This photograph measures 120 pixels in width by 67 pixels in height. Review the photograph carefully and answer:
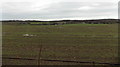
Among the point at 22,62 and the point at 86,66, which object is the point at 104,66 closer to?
the point at 86,66

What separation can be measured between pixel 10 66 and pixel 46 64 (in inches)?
80.4

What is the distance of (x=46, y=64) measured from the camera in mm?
11344

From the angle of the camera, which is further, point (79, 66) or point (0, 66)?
point (79, 66)

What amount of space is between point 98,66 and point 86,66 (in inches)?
26.2

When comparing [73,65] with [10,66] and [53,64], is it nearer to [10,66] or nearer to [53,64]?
[53,64]

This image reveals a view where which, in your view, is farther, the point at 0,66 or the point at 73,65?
the point at 73,65

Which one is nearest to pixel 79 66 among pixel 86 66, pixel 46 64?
pixel 86 66

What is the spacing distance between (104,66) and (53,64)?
2.90 meters

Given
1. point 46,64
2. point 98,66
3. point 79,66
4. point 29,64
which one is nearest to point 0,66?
point 29,64

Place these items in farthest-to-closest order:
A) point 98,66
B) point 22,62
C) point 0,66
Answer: point 22,62
point 98,66
point 0,66

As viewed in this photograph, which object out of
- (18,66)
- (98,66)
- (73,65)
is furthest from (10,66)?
(98,66)

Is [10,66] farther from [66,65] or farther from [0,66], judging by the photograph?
[66,65]

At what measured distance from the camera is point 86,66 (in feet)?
35.8

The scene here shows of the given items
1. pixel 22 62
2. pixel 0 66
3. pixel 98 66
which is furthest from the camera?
pixel 22 62
